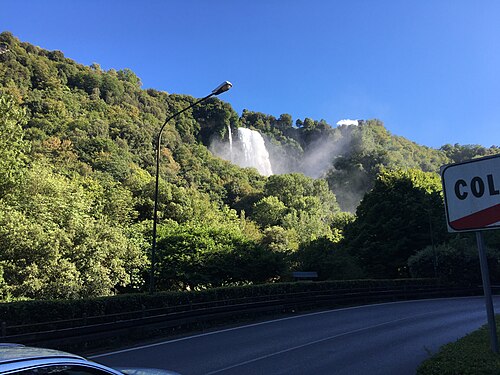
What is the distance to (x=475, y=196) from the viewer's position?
472cm

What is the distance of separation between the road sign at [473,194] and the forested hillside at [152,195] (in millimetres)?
20787

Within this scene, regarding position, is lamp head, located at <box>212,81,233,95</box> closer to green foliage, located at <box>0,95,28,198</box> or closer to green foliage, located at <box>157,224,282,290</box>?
green foliage, located at <box>0,95,28,198</box>

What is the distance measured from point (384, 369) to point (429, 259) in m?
31.5

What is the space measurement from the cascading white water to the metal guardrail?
11104 centimetres

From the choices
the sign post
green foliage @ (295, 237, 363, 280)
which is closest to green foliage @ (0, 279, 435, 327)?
the sign post

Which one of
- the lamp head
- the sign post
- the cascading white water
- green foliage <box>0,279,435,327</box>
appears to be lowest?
green foliage <box>0,279,435,327</box>

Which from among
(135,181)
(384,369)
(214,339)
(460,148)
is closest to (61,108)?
(135,181)

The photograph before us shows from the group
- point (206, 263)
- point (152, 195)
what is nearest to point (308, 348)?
point (206, 263)

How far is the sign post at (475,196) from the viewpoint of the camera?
15.0 ft

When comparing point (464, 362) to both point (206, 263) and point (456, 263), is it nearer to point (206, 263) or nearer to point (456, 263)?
point (206, 263)

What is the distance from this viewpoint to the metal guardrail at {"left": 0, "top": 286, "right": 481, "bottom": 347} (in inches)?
414

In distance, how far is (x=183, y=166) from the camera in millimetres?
96125

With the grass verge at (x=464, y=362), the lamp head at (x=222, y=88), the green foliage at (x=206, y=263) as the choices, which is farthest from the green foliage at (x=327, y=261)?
the grass verge at (x=464, y=362)

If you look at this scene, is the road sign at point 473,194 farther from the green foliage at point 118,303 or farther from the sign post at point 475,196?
the green foliage at point 118,303
